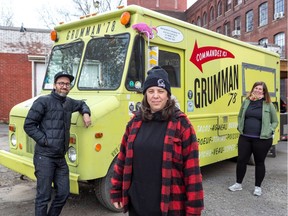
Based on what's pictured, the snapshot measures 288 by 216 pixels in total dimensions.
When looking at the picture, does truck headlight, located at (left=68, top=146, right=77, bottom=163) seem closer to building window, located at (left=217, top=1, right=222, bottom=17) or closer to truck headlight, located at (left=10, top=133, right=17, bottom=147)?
truck headlight, located at (left=10, top=133, right=17, bottom=147)

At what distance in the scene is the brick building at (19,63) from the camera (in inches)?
553

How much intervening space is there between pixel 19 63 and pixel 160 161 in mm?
13533

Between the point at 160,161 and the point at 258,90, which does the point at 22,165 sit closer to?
the point at 160,161

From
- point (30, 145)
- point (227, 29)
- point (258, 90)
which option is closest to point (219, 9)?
point (227, 29)

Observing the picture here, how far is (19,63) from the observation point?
1422cm

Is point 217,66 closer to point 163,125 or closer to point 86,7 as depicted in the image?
point 163,125

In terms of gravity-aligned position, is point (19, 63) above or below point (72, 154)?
above

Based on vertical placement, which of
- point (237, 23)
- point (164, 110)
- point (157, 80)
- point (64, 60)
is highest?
point (237, 23)

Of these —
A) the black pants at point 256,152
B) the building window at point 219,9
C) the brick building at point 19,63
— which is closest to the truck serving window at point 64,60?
the black pants at point 256,152

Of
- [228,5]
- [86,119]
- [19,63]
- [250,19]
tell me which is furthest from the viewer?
[228,5]

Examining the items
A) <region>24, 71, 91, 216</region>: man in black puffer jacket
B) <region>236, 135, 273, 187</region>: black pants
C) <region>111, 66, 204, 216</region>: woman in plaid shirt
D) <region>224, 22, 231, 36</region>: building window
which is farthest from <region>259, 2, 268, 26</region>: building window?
<region>111, 66, 204, 216</region>: woman in plaid shirt

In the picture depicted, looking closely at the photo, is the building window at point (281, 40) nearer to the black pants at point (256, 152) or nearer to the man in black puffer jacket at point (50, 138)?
the black pants at point (256, 152)

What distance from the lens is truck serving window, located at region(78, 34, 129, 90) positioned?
14.2 ft

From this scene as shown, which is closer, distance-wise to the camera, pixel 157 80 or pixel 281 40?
pixel 157 80
